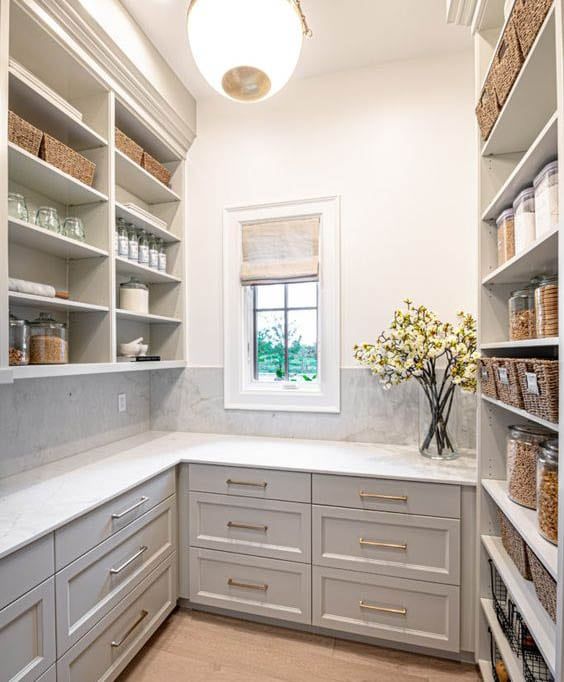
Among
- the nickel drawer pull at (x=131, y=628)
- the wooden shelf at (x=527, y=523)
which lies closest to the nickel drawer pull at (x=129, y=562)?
the nickel drawer pull at (x=131, y=628)

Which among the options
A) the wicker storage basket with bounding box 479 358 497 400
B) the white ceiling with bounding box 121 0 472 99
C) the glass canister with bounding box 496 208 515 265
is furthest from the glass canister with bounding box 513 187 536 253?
the white ceiling with bounding box 121 0 472 99

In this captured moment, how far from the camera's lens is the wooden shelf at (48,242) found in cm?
150

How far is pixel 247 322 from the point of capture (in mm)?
2594

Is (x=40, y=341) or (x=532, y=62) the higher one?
(x=532, y=62)

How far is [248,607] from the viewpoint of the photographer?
Answer: 1.93m

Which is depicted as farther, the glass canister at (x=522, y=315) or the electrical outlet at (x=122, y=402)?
the electrical outlet at (x=122, y=402)

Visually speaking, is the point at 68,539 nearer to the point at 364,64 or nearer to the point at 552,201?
the point at 552,201

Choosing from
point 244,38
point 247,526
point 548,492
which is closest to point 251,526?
point 247,526

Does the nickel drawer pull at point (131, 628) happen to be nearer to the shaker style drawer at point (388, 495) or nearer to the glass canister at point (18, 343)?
the shaker style drawer at point (388, 495)

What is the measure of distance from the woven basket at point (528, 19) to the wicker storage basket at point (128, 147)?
68.4 inches

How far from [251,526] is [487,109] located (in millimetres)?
1987

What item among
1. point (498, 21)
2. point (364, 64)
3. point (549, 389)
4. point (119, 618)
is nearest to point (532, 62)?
point (498, 21)

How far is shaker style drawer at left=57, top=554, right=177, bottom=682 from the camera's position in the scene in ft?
4.53

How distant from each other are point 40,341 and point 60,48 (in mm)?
1190
